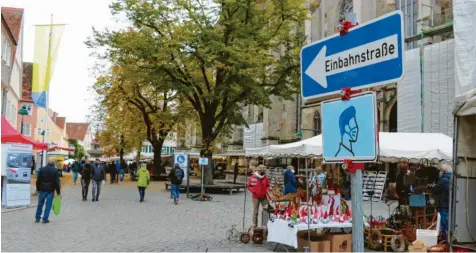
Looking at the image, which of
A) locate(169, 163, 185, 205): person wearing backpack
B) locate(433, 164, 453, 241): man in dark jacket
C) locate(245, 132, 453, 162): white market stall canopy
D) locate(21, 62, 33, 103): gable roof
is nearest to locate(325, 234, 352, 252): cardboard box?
locate(433, 164, 453, 241): man in dark jacket

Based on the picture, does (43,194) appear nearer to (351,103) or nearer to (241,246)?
(241,246)

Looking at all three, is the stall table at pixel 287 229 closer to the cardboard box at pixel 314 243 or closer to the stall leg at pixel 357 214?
the cardboard box at pixel 314 243

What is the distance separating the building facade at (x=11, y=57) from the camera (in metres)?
33.0

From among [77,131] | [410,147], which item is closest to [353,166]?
[410,147]

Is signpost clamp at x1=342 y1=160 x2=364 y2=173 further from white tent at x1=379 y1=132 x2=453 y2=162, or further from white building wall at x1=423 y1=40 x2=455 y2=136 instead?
white building wall at x1=423 y1=40 x2=455 y2=136

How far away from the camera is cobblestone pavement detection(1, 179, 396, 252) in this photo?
10.3 m

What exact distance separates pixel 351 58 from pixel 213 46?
22.4 meters

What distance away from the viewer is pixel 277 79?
94.7 feet

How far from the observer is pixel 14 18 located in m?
38.2

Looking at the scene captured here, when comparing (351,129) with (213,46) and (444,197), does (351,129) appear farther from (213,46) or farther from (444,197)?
(213,46)

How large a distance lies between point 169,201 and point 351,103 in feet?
66.6

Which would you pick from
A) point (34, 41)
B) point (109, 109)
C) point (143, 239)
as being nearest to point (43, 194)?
point (143, 239)

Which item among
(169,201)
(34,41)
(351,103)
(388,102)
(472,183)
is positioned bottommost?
(169,201)

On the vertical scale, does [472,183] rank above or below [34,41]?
below
